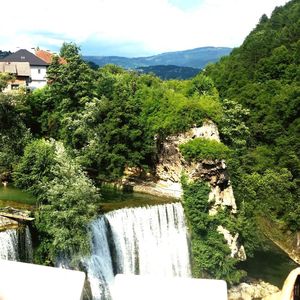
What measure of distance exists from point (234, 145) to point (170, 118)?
9.28 m

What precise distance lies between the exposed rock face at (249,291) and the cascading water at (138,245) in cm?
294

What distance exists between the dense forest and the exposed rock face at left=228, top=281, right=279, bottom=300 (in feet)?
3.23

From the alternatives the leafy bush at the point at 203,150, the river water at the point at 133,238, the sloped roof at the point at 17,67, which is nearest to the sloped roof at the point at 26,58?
the sloped roof at the point at 17,67

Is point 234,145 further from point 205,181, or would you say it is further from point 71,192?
point 71,192

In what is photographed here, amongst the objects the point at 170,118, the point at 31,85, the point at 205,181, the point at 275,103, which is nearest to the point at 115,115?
the point at 170,118

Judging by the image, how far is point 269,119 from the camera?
45.6 m

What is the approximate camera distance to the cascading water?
76.6 feet

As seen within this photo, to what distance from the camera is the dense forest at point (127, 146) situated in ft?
71.1

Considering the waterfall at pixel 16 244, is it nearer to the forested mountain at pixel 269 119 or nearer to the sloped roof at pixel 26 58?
the forested mountain at pixel 269 119

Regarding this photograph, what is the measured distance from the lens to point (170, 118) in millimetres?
32375

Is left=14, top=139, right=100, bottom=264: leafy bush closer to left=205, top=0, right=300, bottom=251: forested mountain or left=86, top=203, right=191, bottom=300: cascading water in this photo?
left=86, top=203, right=191, bottom=300: cascading water

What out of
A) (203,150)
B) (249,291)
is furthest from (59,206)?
(249,291)

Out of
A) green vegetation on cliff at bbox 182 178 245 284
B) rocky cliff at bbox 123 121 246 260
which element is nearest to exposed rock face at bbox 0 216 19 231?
green vegetation on cliff at bbox 182 178 245 284

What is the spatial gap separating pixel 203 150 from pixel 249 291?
9320 millimetres
